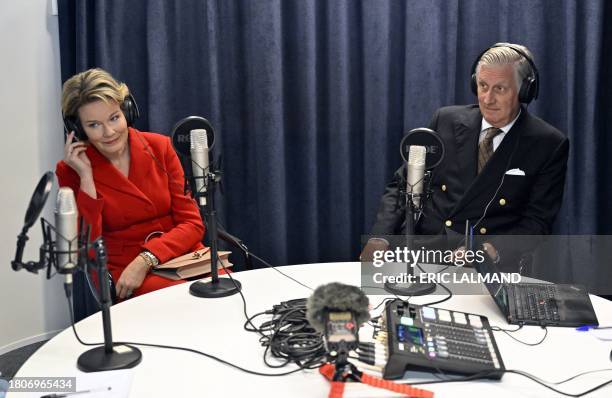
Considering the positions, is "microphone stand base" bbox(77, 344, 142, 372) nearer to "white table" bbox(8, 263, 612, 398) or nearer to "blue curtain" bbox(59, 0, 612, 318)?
"white table" bbox(8, 263, 612, 398)

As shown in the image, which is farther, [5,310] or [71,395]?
Result: [5,310]

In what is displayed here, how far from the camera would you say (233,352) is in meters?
1.35

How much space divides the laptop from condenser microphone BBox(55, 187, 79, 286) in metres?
1.03

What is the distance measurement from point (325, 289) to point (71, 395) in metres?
0.53

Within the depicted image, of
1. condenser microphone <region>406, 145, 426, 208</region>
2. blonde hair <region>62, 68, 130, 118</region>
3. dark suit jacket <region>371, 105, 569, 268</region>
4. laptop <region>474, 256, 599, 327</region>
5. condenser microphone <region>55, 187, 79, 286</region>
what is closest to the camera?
condenser microphone <region>55, 187, 79, 286</region>

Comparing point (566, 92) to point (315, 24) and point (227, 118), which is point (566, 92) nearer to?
point (315, 24)

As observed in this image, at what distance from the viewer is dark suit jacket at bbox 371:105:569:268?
2.21 m

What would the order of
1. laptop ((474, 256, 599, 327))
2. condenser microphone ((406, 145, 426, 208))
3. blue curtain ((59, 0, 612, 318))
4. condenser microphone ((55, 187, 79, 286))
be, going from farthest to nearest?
blue curtain ((59, 0, 612, 318)) → condenser microphone ((406, 145, 426, 208)) → laptop ((474, 256, 599, 327)) → condenser microphone ((55, 187, 79, 286))

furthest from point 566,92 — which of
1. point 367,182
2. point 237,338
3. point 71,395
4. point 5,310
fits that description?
point 5,310

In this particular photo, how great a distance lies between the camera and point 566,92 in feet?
8.92

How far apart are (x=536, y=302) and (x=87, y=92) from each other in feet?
Answer: 5.12

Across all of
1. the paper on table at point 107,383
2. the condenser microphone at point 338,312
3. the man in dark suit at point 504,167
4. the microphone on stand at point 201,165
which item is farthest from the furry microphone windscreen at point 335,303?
the man in dark suit at point 504,167

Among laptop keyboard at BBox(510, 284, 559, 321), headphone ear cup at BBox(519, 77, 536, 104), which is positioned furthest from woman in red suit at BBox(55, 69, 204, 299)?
headphone ear cup at BBox(519, 77, 536, 104)

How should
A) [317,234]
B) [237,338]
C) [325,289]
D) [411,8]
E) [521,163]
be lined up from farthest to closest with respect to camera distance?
[317,234], [411,8], [521,163], [237,338], [325,289]
